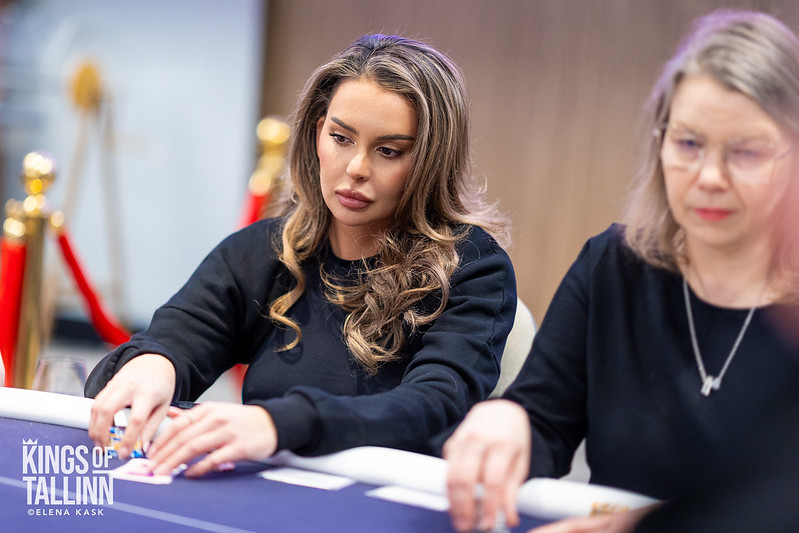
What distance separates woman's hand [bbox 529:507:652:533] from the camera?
1132mm

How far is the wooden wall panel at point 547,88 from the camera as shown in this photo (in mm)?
5242

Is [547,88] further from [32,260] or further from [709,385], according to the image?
[709,385]

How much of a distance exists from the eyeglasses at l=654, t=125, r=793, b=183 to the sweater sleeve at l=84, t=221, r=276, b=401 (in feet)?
3.35

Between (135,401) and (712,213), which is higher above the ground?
(712,213)

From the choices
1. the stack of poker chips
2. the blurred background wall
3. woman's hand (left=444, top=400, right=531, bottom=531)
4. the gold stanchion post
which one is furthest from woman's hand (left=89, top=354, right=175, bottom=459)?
the blurred background wall

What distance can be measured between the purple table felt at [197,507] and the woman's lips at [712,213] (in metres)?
0.46

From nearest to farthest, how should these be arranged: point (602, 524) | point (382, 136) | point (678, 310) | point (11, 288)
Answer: point (602, 524), point (678, 310), point (382, 136), point (11, 288)

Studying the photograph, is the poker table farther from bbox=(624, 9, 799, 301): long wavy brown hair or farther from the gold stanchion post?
the gold stanchion post

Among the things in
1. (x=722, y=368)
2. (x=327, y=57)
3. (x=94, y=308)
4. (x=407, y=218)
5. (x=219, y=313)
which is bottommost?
(x=94, y=308)

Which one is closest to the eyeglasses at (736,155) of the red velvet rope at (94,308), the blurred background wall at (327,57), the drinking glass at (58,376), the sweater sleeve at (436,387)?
the sweater sleeve at (436,387)

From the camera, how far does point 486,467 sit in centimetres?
119

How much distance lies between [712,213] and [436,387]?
591mm

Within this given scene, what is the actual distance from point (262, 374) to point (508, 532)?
907mm

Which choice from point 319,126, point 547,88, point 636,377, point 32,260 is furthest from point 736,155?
point 547,88
